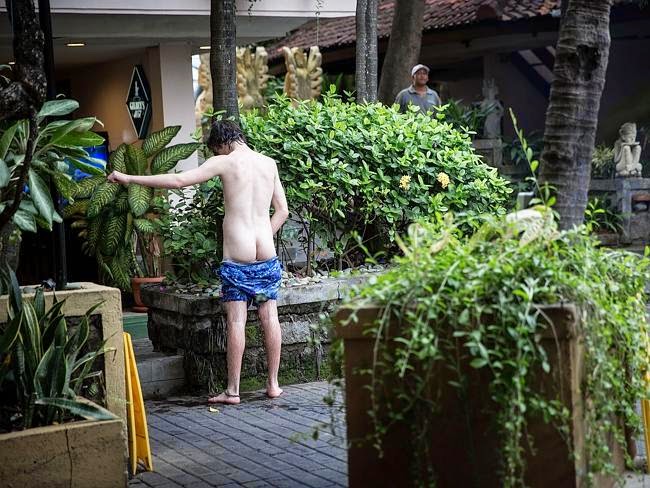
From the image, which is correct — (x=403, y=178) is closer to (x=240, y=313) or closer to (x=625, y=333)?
(x=240, y=313)

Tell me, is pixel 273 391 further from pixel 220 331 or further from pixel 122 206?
pixel 122 206

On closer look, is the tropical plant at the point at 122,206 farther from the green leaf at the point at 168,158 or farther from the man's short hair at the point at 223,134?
the man's short hair at the point at 223,134

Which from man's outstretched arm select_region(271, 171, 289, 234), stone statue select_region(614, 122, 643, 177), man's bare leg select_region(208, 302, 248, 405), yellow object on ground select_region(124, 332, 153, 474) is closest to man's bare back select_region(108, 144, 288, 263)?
man's outstretched arm select_region(271, 171, 289, 234)

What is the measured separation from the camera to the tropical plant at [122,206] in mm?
11758

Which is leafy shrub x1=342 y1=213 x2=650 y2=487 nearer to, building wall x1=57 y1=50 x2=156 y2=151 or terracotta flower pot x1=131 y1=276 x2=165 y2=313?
terracotta flower pot x1=131 y1=276 x2=165 y2=313

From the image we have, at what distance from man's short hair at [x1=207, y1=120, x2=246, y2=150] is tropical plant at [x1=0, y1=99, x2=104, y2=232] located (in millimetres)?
1926

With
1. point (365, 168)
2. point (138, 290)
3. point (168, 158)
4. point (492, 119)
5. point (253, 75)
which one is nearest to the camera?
point (365, 168)

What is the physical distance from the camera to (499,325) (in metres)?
4.43

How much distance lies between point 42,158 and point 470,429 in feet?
10.2

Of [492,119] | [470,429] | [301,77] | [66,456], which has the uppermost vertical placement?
[301,77]

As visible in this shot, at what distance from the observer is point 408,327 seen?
4590mm

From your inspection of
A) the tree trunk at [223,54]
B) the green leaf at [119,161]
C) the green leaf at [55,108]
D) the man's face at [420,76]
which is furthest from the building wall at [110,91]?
the green leaf at [55,108]

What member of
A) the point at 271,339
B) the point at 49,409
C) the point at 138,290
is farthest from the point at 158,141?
the point at 49,409

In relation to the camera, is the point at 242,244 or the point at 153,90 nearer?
the point at 242,244
